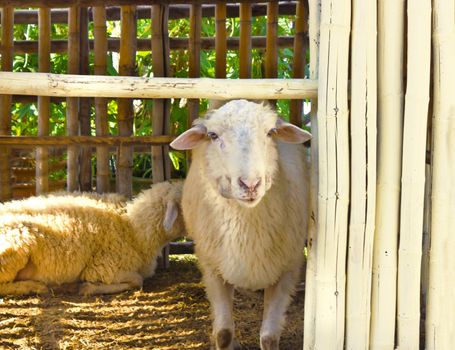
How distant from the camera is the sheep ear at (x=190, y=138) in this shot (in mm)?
5031

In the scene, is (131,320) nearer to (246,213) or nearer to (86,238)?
(86,238)

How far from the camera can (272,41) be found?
788 centimetres

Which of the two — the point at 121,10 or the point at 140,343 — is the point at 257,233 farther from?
the point at 121,10

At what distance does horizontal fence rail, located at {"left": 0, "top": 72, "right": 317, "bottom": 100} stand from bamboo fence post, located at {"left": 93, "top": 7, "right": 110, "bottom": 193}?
11.0ft

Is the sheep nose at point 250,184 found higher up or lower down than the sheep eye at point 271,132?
lower down

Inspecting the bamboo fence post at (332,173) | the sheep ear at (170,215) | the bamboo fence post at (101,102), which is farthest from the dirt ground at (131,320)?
the bamboo fence post at (101,102)

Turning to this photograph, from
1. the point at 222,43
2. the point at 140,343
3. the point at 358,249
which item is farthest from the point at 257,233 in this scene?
the point at 222,43

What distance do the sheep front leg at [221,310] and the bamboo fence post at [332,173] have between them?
32.8 inches

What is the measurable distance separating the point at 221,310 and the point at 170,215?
2112 millimetres

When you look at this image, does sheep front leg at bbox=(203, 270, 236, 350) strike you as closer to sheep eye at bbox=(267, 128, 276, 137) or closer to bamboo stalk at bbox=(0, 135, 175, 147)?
sheep eye at bbox=(267, 128, 276, 137)

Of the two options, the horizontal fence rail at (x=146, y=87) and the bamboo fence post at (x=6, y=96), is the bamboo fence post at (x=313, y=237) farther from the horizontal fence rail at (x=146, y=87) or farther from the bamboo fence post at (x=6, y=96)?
the bamboo fence post at (x=6, y=96)

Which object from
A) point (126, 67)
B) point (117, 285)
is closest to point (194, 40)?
point (126, 67)

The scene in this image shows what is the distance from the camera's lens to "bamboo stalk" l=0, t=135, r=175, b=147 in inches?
303

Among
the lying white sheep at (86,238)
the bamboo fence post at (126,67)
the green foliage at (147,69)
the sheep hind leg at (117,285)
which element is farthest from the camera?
the green foliage at (147,69)
